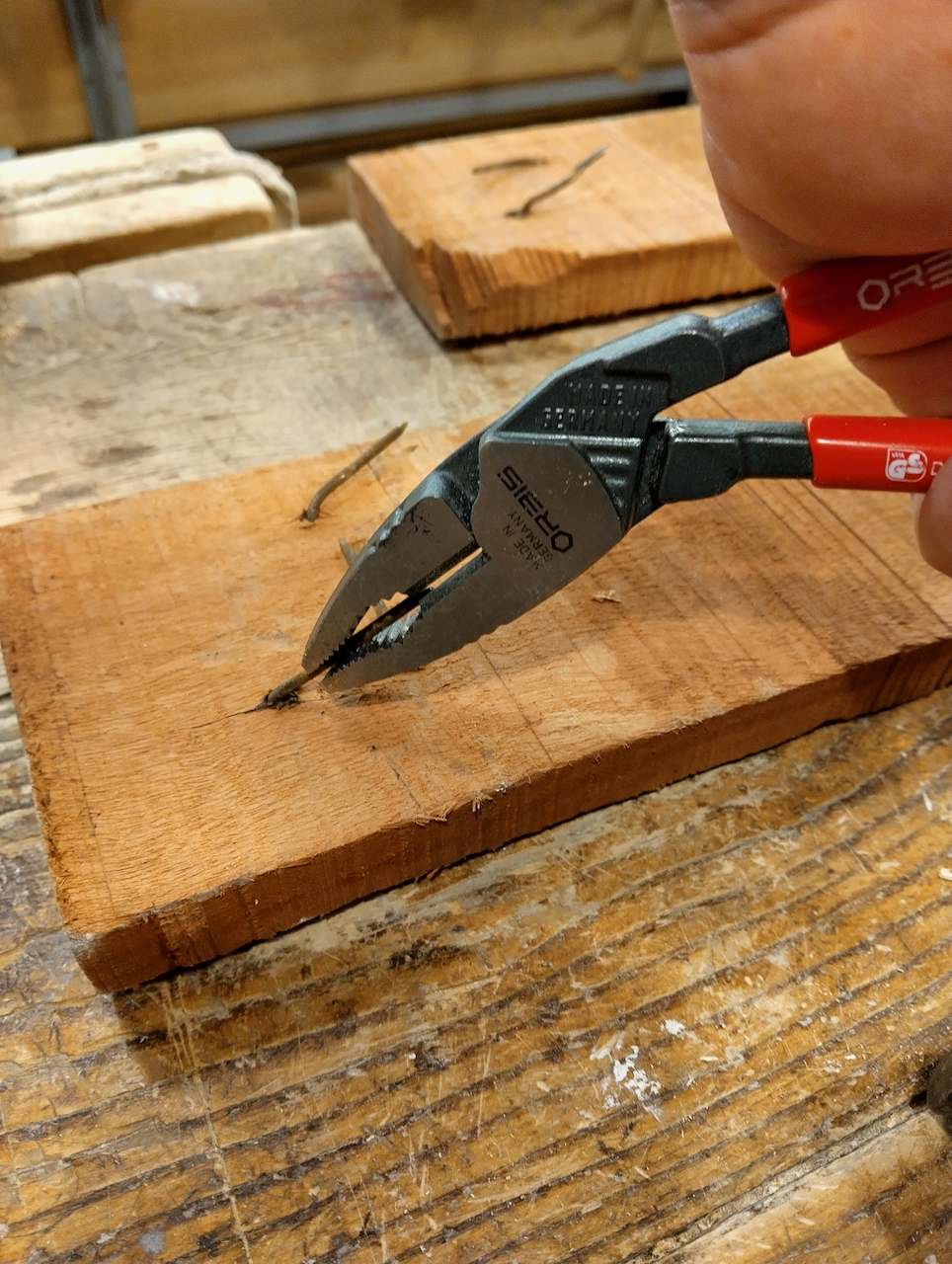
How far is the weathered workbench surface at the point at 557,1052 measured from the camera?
0.84 metres

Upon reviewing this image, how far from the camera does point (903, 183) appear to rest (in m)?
0.81

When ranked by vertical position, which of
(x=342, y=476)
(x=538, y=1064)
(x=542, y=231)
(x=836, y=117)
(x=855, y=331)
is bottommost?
(x=538, y=1064)

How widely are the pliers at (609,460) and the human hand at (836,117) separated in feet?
0.18

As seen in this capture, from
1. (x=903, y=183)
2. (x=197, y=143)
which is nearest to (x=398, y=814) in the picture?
(x=903, y=183)

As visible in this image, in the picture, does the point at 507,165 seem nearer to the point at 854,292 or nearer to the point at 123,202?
the point at 123,202

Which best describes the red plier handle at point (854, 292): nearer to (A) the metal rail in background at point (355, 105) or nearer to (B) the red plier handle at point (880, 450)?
(B) the red plier handle at point (880, 450)

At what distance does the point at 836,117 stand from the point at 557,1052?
2.80 ft

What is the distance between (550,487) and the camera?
3.02 ft

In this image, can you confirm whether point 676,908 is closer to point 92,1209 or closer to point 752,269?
point 92,1209

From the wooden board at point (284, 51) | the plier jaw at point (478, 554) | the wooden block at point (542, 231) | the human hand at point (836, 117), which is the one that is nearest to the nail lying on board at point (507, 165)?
the wooden block at point (542, 231)

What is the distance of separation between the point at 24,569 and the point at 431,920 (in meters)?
0.61

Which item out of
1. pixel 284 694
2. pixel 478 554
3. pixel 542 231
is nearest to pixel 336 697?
pixel 284 694

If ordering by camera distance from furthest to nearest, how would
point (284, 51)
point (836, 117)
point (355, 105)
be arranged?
point (355, 105) < point (284, 51) < point (836, 117)

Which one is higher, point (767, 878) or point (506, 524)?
point (506, 524)
